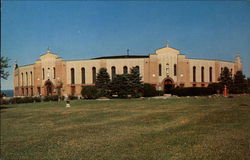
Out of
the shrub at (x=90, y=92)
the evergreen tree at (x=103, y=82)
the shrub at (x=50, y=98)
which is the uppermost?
the evergreen tree at (x=103, y=82)

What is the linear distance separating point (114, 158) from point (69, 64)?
44.5 metres

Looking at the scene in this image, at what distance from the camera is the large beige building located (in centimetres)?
4412

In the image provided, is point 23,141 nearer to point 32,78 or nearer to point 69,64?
point 69,64

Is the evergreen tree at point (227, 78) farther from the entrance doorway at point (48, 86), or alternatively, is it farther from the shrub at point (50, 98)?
the entrance doorway at point (48, 86)

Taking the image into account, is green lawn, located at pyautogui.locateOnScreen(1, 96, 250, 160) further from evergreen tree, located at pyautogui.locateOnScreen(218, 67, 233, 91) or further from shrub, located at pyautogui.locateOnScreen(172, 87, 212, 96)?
shrub, located at pyautogui.locateOnScreen(172, 87, 212, 96)

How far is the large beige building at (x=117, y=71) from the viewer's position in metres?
44.1

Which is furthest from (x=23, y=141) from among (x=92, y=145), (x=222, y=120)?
(x=222, y=120)

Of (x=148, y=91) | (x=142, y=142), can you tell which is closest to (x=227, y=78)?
(x=148, y=91)

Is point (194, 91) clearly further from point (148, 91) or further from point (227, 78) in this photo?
point (227, 78)

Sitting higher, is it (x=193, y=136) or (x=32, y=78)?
(x=32, y=78)

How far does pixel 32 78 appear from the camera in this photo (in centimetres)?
5153

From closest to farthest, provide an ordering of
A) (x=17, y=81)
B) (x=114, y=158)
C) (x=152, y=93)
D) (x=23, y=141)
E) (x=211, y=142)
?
(x=114, y=158)
(x=211, y=142)
(x=23, y=141)
(x=152, y=93)
(x=17, y=81)

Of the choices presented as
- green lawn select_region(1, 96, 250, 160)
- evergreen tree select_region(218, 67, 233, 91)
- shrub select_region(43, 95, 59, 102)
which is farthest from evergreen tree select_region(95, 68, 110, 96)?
green lawn select_region(1, 96, 250, 160)

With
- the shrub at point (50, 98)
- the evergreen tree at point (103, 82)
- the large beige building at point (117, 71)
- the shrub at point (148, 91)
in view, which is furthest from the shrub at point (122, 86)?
the shrub at point (50, 98)
